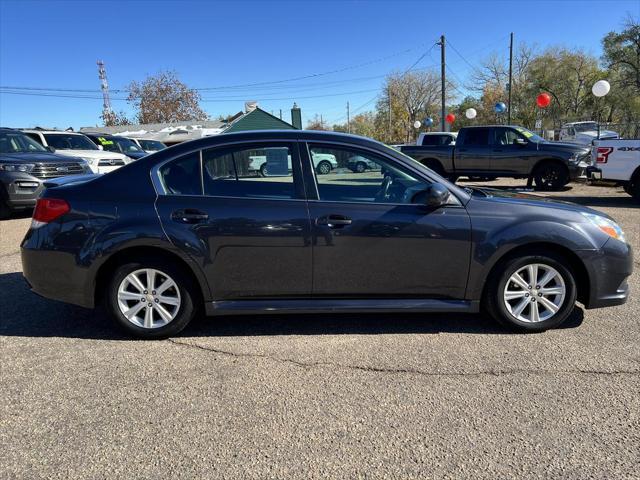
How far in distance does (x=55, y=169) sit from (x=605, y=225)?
10.2 metres

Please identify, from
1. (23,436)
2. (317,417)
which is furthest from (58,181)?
(317,417)

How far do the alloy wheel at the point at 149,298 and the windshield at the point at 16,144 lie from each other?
8.90 meters

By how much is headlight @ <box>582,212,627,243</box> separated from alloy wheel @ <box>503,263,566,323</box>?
52cm

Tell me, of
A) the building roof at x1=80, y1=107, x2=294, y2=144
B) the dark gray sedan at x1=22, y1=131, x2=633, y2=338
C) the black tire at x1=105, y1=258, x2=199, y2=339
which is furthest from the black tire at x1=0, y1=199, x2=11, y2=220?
the building roof at x1=80, y1=107, x2=294, y2=144

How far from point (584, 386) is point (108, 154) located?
1384 cm

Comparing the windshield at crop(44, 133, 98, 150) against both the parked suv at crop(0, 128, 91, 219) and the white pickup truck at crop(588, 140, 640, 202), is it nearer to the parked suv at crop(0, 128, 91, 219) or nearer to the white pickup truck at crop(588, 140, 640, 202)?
the parked suv at crop(0, 128, 91, 219)

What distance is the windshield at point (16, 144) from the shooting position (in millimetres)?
10227

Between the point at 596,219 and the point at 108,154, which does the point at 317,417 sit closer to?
the point at 596,219

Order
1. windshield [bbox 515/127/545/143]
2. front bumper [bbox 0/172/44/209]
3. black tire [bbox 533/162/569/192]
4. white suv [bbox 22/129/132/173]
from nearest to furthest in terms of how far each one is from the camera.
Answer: front bumper [bbox 0/172/44/209] → black tire [bbox 533/162/569/192] → white suv [bbox 22/129/132/173] → windshield [bbox 515/127/545/143]

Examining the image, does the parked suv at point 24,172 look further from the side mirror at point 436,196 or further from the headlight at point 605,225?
the headlight at point 605,225

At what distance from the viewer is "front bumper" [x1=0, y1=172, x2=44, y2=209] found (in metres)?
Result: 9.21

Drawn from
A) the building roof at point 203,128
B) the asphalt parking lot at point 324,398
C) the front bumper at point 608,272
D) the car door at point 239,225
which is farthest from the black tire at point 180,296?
the building roof at point 203,128

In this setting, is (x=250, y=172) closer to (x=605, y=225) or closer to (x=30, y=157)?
(x=605, y=225)

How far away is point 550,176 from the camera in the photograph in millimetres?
13000
